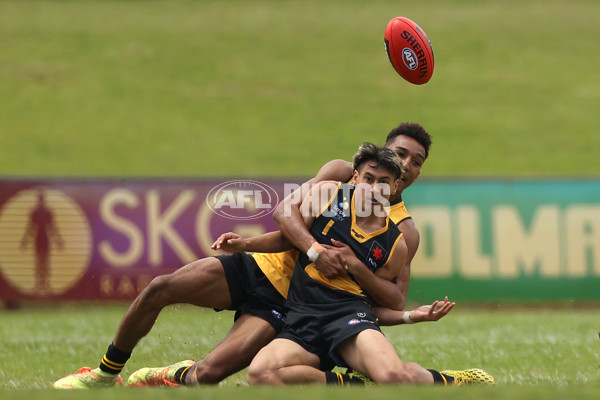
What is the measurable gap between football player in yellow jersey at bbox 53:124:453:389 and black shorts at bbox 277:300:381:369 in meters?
0.25

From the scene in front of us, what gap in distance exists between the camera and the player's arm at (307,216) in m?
7.17

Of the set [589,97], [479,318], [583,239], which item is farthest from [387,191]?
[589,97]

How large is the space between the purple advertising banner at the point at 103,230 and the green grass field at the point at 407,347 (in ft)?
1.44

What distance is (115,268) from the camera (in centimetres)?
1405

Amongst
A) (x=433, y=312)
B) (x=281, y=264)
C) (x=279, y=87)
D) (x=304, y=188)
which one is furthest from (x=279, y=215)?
(x=279, y=87)

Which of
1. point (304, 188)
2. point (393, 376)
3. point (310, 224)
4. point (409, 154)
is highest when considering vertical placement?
point (409, 154)

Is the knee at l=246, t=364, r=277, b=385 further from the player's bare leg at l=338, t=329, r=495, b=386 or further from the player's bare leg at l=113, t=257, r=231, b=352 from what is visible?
the player's bare leg at l=113, t=257, r=231, b=352

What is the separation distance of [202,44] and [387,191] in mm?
27627

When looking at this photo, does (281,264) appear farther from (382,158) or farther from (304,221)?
(382,158)

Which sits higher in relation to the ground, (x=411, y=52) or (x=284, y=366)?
(x=411, y=52)

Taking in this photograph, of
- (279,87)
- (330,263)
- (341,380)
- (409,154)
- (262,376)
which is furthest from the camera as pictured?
(279,87)

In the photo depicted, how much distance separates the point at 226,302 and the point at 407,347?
3.68m

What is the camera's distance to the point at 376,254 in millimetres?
7184

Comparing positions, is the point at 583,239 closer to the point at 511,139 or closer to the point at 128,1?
the point at 511,139
